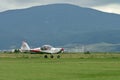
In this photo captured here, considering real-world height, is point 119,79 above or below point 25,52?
below

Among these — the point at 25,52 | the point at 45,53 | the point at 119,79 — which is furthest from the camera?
the point at 25,52

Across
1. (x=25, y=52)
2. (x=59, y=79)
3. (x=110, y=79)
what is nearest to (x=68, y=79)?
(x=59, y=79)

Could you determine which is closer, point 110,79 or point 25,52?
point 110,79

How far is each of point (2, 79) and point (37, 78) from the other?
2.92 m

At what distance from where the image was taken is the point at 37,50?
121 metres

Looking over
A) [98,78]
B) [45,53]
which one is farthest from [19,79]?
[45,53]

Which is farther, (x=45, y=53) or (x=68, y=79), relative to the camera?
(x=45, y=53)

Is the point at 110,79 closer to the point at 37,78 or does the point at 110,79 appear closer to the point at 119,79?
the point at 119,79

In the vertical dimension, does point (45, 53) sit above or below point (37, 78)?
above

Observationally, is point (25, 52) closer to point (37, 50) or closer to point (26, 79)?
point (37, 50)

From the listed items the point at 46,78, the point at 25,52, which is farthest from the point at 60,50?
the point at 46,78

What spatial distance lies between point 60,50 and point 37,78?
81.4 metres

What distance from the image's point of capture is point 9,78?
39.3m

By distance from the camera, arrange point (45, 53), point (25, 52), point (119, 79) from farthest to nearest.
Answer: point (25, 52), point (45, 53), point (119, 79)
